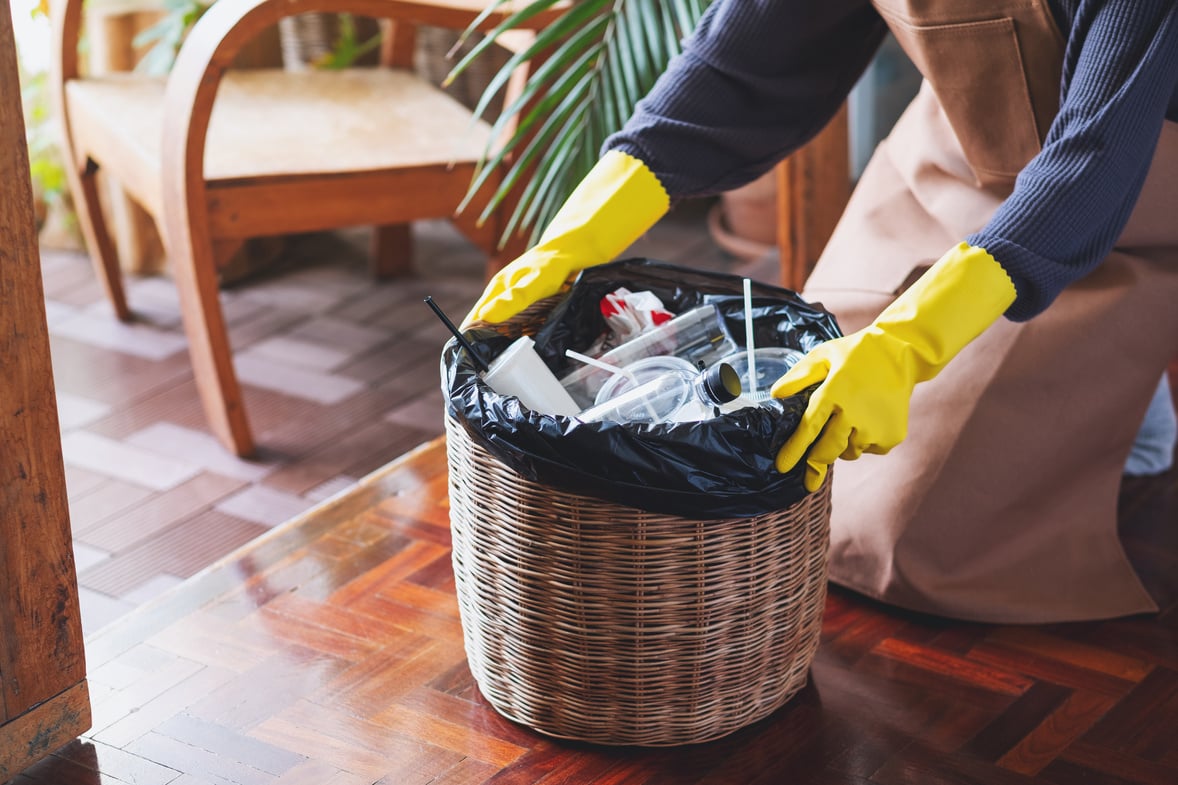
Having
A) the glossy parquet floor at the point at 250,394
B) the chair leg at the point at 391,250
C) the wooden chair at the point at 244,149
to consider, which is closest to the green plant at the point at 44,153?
the glossy parquet floor at the point at 250,394

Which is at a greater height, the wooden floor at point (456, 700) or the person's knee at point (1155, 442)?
the person's knee at point (1155, 442)

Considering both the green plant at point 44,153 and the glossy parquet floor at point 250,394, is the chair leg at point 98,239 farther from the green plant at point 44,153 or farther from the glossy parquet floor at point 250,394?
the green plant at point 44,153

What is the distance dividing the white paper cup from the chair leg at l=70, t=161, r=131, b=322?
1.50 m

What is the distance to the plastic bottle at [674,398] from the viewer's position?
132 centimetres

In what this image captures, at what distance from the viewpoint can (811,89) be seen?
5.57 ft

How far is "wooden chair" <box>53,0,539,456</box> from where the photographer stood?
2.03 metres

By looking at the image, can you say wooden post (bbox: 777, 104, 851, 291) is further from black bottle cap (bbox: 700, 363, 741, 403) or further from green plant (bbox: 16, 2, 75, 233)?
green plant (bbox: 16, 2, 75, 233)

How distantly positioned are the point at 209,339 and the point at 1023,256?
1336mm

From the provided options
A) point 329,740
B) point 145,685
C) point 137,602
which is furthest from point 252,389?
point 329,740

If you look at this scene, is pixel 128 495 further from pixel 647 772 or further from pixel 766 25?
pixel 766 25

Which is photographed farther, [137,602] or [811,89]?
[137,602]

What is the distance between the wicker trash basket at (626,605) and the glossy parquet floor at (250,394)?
0.67m

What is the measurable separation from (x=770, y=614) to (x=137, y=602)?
944 millimetres

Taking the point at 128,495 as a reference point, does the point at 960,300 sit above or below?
above
